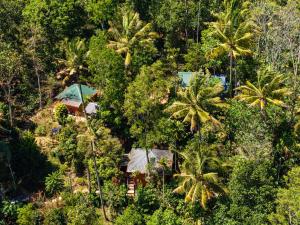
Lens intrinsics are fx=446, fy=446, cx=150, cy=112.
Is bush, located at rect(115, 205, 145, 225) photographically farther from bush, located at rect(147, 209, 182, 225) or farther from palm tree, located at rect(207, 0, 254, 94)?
palm tree, located at rect(207, 0, 254, 94)

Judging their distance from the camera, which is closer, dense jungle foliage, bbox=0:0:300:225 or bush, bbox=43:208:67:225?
dense jungle foliage, bbox=0:0:300:225

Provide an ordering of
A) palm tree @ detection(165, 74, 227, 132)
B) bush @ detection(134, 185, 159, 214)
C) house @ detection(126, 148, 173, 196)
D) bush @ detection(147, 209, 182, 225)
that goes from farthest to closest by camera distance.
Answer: house @ detection(126, 148, 173, 196) → bush @ detection(134, 185, 159, 214) → bush @ detection(147, 209, 182, 225) → palm tree @ detection(165, 74, 227, 132)

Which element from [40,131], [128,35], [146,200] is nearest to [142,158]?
[146,200]

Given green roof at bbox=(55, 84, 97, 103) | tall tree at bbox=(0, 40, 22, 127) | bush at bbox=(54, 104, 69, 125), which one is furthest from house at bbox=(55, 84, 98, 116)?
tall tree at bbox=(0, 40, 22, 127)

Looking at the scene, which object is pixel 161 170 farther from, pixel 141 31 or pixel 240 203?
pixel 141 31

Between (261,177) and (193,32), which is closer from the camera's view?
(261,177)

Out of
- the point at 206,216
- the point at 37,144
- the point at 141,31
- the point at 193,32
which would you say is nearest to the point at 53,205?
the point at 37,144
